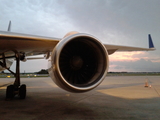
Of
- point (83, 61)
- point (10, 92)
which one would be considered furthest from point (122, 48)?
point (10, 92)

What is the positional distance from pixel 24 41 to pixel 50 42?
77 cm

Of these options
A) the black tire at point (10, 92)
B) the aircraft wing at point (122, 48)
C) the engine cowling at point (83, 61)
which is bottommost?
the black tire at point (10, 92)

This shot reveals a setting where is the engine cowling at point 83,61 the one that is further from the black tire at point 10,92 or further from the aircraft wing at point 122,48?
the black tire at point 10,92

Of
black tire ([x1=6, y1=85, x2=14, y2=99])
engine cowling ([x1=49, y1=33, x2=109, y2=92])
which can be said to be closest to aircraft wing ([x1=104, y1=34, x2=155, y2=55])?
engine cowling ([x1=49, y1=33, x2=109, y2=92])

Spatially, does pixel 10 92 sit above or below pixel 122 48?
below

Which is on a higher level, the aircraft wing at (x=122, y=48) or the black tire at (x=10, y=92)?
the aircraft wing at (x=122, y=48)

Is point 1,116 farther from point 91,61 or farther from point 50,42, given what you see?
point 91,61

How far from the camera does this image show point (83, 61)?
4453mm

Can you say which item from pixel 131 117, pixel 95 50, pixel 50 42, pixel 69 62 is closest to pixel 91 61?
pixel 95 50

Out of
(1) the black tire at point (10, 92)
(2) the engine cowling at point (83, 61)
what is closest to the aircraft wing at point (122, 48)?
(2) the engine cowling at point (83, 61)

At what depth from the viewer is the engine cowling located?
3.80 m

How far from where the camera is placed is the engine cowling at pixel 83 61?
380 centimetres

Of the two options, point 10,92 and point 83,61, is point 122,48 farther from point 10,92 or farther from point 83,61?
point 10,92

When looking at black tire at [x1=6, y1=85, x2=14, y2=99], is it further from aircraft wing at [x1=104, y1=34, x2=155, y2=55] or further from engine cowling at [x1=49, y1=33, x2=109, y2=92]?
aircraft wing at [x1=104, y1=34, x2=155, y2=55]
